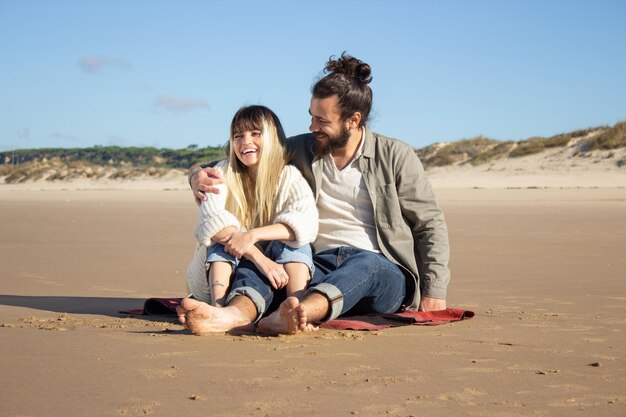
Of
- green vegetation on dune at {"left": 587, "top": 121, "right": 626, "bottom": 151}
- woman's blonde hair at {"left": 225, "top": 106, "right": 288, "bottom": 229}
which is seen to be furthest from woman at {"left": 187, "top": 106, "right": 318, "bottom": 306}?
green vegetation on dune at {"left": 587, "top": 121, "right": 626, "bottom": 151}

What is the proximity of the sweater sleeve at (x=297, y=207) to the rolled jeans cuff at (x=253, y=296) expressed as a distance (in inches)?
14.4

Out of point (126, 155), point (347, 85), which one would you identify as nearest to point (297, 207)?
point (347, 85)

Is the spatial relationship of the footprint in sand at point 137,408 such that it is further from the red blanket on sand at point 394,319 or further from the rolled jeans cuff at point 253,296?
the red blanket on sand at point 394,319

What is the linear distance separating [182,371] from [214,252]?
1173 mm

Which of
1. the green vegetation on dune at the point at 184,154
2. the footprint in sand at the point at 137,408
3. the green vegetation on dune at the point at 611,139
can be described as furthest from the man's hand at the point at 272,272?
the green vegetation on dune at the point at 611,139

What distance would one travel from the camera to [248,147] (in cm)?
441

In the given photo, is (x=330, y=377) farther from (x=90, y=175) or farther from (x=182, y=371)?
(x=90, y=175)

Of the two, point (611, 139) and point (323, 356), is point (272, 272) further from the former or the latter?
point (611, 139)

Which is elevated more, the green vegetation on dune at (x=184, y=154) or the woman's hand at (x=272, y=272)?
the green vegetation on dune at (x=184, y=154)

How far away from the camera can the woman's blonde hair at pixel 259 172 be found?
443cm

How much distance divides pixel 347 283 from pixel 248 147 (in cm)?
88

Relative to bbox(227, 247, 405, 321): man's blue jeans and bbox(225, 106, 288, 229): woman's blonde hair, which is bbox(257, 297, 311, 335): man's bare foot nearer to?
bbox(227, 247, 405, 321): man's blue jeans

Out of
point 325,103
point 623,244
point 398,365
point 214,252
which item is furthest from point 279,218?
point 623,244

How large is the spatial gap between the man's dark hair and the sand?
3.97ft
